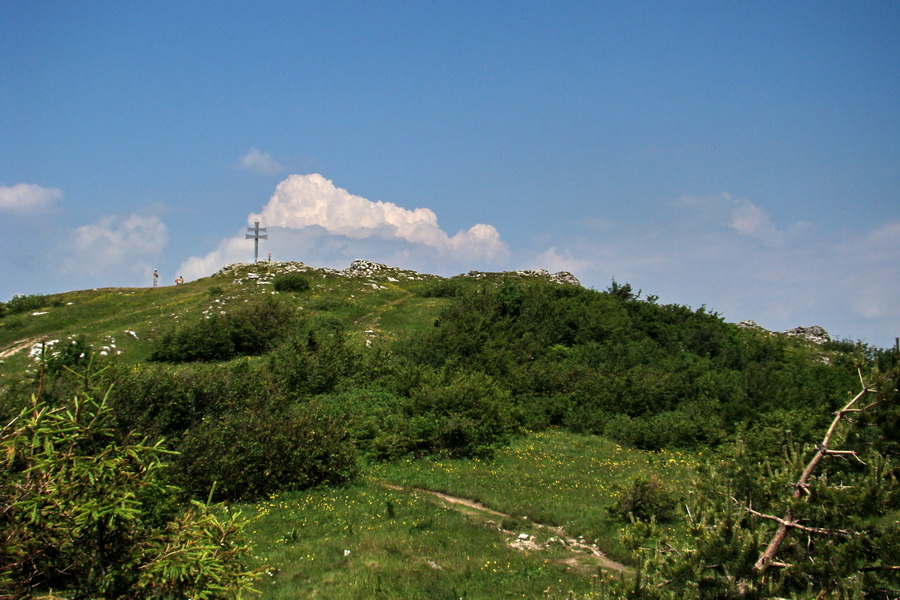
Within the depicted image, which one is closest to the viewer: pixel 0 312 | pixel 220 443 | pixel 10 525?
pixel 10 525

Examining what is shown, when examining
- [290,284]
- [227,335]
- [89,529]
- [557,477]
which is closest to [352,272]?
[290,284]

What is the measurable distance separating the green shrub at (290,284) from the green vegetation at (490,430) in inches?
8.1

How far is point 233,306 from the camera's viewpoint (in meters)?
39.8

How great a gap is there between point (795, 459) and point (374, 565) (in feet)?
23.8

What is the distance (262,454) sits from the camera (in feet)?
51.9

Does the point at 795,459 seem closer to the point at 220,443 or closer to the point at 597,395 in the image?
the point at 220,443

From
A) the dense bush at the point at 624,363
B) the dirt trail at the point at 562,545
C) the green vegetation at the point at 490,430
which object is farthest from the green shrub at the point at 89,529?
the dense bush at the point at 624,363

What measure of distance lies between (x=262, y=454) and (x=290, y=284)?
31.9 m

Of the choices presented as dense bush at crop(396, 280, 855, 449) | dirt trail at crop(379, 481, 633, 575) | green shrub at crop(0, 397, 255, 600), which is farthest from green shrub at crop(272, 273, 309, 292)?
green shrub at crop(0, 397, 255, 600)

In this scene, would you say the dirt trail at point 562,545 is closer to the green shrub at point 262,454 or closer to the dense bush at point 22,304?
the green shrub at point 262,454

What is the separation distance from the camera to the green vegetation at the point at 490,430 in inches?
223

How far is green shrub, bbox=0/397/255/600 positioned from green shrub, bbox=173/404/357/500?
10.1 meters

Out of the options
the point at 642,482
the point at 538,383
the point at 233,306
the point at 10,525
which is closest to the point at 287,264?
the point at 233,306

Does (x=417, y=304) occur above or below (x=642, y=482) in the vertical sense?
above
